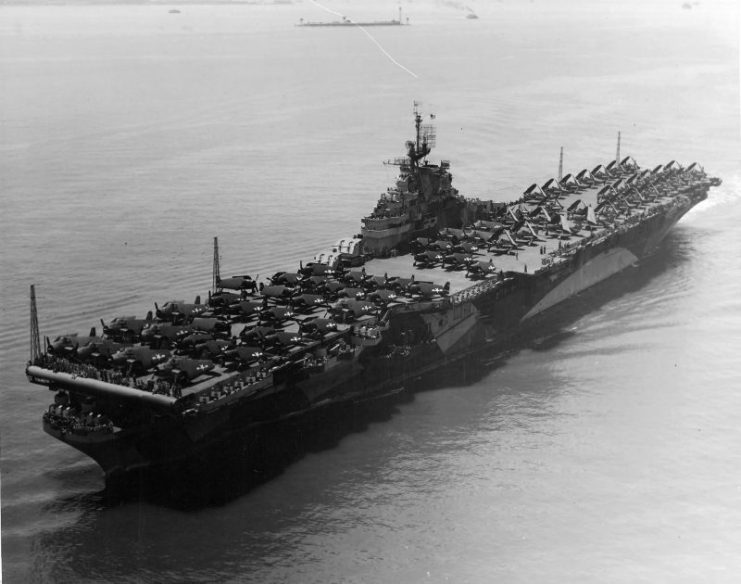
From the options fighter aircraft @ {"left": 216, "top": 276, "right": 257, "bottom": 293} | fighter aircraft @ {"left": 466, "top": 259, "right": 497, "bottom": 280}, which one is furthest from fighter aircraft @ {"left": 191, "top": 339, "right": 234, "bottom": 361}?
fighter aircraft @ {"left": 466, "top": 259, "right": 497, "bottom": 280}

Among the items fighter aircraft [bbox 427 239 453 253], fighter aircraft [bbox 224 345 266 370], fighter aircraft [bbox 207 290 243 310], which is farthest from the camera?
fighter aircraft [bbox 427 239 453 253]

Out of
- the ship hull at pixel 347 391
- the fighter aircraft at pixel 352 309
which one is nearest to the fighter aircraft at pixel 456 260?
the ship hull at pixel 347 391

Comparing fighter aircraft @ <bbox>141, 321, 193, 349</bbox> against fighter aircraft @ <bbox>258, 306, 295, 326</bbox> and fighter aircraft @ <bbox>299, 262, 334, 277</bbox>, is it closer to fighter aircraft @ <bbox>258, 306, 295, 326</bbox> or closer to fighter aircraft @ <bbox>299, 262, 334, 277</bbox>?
fighter aircraft @ <bbox>258, 306, 295, 326</bbox>

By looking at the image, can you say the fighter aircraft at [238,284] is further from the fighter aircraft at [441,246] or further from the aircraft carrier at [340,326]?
the fighter aircraft at [441,246]

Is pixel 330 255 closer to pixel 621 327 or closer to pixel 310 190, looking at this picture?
pixel 621 327

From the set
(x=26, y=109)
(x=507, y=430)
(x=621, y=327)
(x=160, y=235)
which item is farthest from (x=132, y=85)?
(x=507, y=430)
